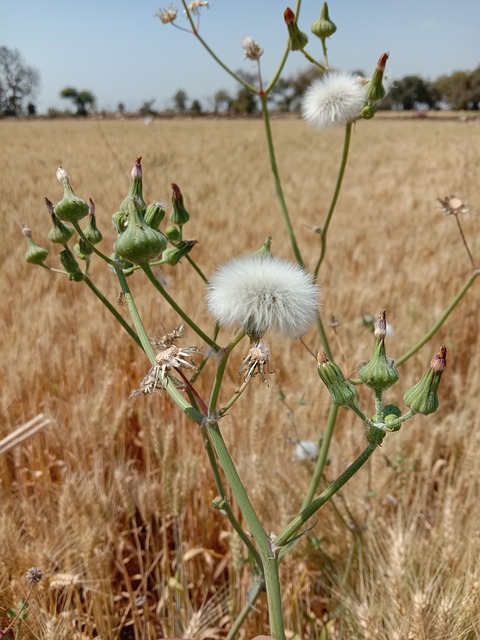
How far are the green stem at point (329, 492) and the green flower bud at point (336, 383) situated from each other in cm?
7

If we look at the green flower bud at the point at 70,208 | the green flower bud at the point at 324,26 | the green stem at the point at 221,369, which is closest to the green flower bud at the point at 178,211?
the green flower bud at the point at 70,208

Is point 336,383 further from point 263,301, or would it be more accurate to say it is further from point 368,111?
point 368,111

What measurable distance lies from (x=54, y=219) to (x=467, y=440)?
176 cm

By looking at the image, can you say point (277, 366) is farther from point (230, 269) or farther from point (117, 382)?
point (230, 269)

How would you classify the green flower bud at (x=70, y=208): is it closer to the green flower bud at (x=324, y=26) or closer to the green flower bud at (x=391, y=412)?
the green flower bud at (x=391, y=412)

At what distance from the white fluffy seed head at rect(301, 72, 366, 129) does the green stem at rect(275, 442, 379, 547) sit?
2.90 ft

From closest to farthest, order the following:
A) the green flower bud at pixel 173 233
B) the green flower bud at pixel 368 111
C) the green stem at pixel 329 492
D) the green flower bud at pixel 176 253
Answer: the green stem at pixel 329 492 < the green flower bud at pixel 176 253 < the green flower bud at pixel 173 233 < the green flower bud at pixel 368 111

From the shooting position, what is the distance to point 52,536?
5.09 feet

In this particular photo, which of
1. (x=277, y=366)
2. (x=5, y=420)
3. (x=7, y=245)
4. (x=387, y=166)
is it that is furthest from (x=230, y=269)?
(x=387, y=166)

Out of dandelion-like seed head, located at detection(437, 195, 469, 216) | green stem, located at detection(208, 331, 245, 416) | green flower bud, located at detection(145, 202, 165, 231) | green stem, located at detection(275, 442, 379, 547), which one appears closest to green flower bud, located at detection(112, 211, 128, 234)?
green flower bud, located at detection(145, 202, 165, 231)

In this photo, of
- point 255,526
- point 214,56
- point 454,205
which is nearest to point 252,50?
point 214,56

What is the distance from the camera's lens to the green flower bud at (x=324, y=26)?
1.40 meters

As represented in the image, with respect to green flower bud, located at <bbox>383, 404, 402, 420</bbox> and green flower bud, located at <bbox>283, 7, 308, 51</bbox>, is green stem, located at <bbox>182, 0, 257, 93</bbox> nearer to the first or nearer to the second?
green flower bud, located at <bbox>283, 7, 308, 51</bbox>

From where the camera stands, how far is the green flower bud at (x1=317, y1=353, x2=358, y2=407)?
742 millimetres
